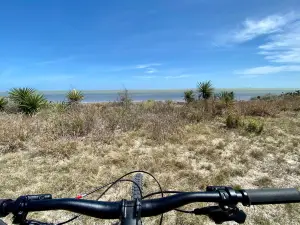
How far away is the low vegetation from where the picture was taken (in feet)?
10.7

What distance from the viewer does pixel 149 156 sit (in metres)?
4.49

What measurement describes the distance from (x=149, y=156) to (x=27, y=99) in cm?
761

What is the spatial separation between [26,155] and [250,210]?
13.8ft

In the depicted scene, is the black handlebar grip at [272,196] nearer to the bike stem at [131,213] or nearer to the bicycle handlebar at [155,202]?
the bicycle handlebar at [155,202]

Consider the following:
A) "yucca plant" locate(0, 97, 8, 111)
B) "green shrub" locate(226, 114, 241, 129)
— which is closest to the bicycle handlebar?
"green shrub" locate(226, 114, 241, 129)

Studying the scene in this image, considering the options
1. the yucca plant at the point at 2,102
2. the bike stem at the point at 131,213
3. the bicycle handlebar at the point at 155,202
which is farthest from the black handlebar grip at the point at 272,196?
the yucca plant at the point at 2,102

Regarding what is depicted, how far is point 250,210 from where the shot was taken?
108 inches

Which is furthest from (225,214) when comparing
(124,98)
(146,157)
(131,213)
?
(124,98)

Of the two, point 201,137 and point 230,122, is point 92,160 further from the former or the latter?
point 230,122

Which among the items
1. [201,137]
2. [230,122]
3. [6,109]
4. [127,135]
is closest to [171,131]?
[201,137]

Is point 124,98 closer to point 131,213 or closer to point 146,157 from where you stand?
point 146,157

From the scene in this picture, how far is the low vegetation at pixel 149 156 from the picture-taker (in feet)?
10.7

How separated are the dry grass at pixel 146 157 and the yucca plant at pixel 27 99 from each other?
3.72 m

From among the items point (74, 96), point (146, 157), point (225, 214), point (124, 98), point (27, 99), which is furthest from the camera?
point (74, 96)
